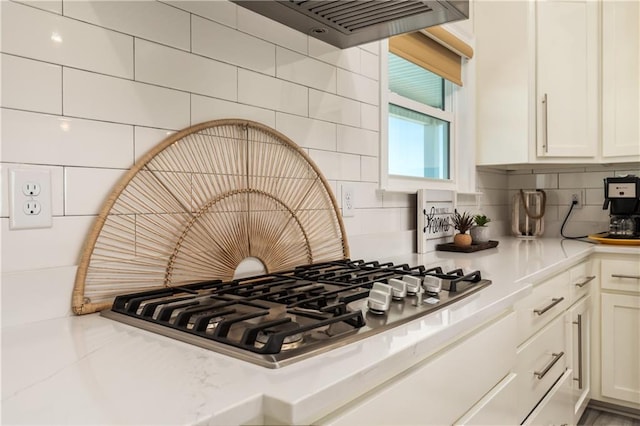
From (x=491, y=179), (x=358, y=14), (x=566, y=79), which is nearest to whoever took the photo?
(x=358, y=14)

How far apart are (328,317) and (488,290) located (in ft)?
1.89

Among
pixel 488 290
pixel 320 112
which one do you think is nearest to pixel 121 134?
pixel 320 112

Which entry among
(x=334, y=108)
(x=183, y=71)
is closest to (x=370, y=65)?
(x=334, y=108)

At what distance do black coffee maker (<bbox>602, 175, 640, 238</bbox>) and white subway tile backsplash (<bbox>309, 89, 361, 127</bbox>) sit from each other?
1.56 meters

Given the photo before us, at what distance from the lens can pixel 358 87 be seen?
1.82 metres

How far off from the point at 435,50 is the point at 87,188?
1869 millimetres

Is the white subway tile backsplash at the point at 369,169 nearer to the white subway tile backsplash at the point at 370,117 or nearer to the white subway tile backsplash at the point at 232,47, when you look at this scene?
the white subway tile backsplash at the point at 370,117

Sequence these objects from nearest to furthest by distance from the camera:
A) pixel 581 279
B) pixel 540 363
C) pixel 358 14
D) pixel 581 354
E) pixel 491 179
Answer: pixel 358 14 < pixel 540 363 < pixel 581 279 < pixel 581 354 < pixel 491 179

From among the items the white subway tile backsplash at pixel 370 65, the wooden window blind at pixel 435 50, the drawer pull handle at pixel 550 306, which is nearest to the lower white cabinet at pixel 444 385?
the drawer pull handle at pixel 550 306

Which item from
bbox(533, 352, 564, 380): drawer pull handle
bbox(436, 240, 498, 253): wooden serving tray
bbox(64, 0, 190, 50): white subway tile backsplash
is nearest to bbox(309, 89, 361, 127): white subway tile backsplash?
bbox(64, 0, 190, 50): white subway tile backsplash

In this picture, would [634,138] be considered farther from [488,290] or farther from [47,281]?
[47,281]

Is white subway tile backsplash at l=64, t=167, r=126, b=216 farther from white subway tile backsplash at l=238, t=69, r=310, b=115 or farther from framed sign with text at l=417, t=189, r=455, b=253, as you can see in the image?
framed sign with text at l=417, t=189, r=455, b=253

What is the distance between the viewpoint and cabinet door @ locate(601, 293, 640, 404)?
232cm

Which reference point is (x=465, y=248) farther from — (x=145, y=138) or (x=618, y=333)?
(x=145, y=138)
